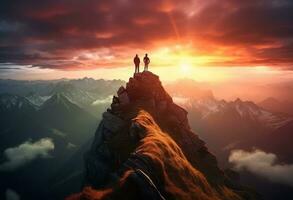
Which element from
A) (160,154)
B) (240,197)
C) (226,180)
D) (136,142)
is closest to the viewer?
(160,154)

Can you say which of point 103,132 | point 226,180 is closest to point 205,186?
point 103,132

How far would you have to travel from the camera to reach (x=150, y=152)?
6069 centimetres

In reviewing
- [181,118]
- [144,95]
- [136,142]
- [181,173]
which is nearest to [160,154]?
[181,173]

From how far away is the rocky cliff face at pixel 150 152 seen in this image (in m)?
55.5

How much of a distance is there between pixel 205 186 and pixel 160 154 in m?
23.2

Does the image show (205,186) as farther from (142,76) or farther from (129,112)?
(142,76)

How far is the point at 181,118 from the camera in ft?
428

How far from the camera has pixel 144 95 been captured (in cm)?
11912

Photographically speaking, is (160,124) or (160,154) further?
(160,124)

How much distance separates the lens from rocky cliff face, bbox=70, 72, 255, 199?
55.5 metres

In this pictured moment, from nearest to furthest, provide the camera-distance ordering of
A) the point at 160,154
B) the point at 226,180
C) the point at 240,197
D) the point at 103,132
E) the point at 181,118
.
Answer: the point at 160,154
the point at 103,132
the point at 240,197
the point at 226,180
the point at 181,118

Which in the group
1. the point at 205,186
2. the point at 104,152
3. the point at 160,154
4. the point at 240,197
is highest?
the point at 160,154

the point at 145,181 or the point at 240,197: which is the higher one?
the point at 145,181

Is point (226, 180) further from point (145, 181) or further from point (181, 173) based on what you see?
point (145, 181)
